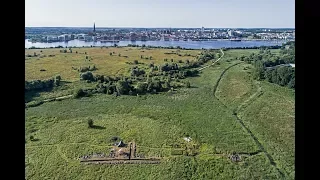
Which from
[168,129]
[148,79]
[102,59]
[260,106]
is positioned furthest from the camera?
[102,59]

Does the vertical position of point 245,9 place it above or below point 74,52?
above

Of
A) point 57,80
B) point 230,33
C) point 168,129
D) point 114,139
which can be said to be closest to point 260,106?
point 230,33

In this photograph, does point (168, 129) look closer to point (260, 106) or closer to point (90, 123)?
point (90, 123)

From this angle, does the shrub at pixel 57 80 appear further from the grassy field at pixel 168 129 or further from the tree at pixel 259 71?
the tree at pixel 259 71

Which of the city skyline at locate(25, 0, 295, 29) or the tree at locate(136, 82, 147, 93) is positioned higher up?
the city skyline at locate(25, 0, 295, 29)

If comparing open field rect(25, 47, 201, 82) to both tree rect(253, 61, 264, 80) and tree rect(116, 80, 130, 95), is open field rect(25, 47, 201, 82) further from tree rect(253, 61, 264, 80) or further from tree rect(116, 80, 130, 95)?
tree rect(253, 61, 264, 80)

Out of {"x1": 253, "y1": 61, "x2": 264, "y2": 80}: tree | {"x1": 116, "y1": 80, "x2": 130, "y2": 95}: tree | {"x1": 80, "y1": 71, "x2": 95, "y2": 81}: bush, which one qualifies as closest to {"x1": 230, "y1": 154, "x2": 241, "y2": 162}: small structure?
{"x1": 253, "y1": 61, "x2": 264, "y2": 80}: tree
